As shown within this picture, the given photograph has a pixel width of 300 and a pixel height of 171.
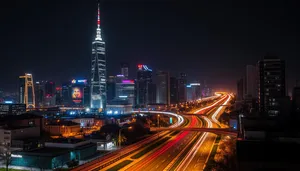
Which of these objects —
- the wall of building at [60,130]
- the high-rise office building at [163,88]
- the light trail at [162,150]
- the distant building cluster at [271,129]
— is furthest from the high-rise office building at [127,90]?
the light trail at [162,150]

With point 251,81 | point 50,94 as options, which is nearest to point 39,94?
point 50,94

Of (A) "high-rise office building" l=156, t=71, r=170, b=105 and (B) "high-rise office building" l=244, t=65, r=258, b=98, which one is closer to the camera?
(B) "high-rise office building" l=244, t=65, r=258, b=98

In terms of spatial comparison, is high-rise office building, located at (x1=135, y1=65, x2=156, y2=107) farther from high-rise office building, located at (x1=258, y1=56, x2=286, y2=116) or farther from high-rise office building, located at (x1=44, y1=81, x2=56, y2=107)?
high-rise office building, located at (x1=258, y1=56, x2=286, y2=116)

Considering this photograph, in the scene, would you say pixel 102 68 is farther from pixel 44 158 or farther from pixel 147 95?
pixel 44 158

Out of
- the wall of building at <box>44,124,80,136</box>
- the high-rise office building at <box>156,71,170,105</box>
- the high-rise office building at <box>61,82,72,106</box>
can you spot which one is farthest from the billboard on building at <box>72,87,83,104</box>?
the wall of building at <box>44,124,80,136</box>

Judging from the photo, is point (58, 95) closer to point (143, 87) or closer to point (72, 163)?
point (143, 87)
